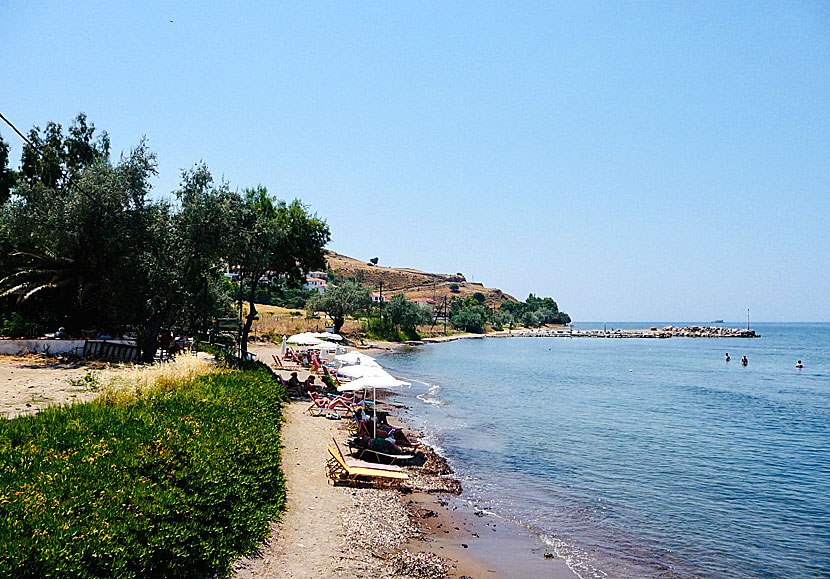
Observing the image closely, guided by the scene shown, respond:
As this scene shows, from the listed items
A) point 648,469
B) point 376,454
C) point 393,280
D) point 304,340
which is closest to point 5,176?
point 304,340

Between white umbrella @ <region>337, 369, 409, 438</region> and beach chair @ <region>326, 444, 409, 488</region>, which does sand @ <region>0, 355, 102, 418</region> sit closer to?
beach chair @ <region>326, 444, 409, 488</region>

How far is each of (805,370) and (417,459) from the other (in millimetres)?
63088

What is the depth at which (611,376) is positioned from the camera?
51.8 metres

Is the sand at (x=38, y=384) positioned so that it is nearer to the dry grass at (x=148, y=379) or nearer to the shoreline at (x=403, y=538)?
the dry grass at (x=148, y=379)

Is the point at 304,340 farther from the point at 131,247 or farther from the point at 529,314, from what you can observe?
the point at 529,314

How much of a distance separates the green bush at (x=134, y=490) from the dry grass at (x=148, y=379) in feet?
1.93

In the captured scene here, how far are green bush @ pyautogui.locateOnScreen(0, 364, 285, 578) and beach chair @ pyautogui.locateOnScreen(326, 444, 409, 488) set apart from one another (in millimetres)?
2310

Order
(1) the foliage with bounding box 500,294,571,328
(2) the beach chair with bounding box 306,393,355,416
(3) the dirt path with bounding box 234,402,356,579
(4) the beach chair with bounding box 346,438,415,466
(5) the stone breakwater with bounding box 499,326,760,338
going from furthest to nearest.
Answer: (1) the foliage with bounding box 500,294,571,328 < (5) the stone breakwater with bounding box 499,326,760,338 < (2) the beach chair with bounding box 306,393,355,416 < (4) the beach chair with bounding box 346,438,415,466 < (3) the dirt path with bounding box 234,402,356,579

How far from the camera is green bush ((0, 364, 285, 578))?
5.25m

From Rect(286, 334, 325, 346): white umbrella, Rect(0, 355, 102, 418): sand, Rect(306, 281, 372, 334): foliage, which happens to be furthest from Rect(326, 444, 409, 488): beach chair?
Rect(306, 281, 372, 334): foliage

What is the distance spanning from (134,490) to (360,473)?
7410 mm

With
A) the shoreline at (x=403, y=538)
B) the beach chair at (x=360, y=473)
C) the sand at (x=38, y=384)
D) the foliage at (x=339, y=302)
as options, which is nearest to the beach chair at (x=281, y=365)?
the sand at (x=38, y=384)

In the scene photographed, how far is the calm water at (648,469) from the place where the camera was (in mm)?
11812

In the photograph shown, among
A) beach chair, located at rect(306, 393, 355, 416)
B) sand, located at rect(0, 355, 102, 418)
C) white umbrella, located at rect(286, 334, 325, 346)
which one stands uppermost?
white umbrella, located at rect(286, 334, 325, 346)
